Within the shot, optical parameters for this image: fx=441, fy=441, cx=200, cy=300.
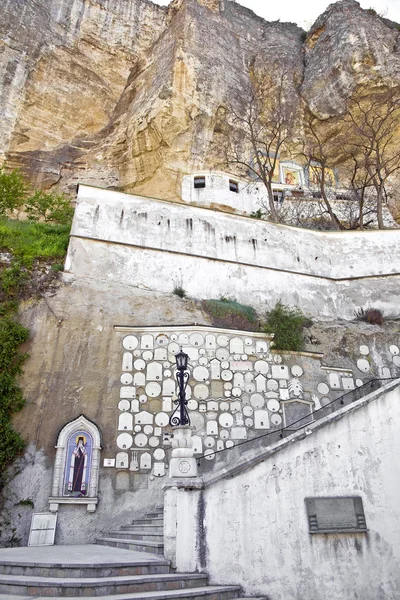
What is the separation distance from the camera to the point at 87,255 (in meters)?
14.0

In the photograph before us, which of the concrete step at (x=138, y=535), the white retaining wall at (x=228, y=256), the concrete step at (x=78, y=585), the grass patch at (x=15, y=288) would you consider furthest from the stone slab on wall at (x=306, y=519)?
the white retaining wall at (x=228, y=256)

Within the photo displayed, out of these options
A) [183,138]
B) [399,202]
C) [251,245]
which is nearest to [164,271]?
[251,245]

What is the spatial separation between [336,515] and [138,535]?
12.1 feet

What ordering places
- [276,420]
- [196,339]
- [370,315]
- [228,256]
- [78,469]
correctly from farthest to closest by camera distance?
[228,256], [370,315], [196,339], [276,420], [78,469]

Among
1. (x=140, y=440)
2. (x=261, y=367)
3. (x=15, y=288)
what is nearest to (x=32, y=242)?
(x=15, y=288)

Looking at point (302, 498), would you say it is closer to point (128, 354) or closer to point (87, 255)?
point (128, 354)

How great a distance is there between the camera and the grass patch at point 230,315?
44.5 feet

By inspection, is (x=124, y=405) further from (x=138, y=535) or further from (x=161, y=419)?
(x=138, y=535)

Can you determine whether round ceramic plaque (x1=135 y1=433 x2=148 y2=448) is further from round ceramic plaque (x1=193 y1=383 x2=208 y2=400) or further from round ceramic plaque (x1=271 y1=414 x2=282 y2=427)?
round ceramic plaque (x1=271 y1=414 x2=282 y2=427)

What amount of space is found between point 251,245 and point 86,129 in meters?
16.8

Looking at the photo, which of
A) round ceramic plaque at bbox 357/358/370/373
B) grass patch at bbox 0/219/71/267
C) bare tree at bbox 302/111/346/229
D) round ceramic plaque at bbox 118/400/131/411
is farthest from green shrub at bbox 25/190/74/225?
bare tree at bbox 302/111/346/229

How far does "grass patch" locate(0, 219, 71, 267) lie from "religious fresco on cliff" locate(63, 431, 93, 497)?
5504 mm

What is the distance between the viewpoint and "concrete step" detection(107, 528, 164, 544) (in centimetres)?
772

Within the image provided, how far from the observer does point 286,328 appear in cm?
1314
